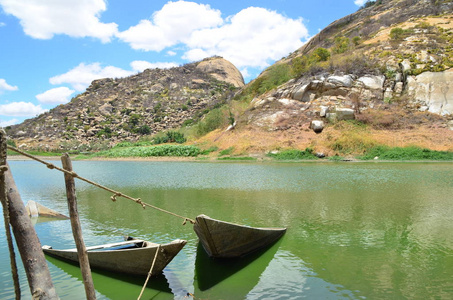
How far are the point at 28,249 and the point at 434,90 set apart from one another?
3832 centimetres

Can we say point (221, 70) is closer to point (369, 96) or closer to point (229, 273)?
point (369, 96)

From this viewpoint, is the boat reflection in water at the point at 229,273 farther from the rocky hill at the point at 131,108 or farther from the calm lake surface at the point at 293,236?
the rocky hill at the point at 131,108

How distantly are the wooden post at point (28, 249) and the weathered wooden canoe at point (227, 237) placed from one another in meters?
2.76

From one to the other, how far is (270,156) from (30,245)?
28.7m

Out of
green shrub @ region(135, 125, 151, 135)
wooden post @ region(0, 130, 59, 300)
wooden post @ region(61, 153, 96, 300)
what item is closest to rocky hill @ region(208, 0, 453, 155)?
wooden post @ region(61, 153, 96, 300)

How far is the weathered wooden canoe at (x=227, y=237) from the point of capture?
242 inches

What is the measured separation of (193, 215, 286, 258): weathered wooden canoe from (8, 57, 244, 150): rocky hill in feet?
188

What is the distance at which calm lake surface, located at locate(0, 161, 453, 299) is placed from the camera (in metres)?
5.71

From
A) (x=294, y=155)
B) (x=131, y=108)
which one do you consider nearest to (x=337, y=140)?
(x=294, y=155)

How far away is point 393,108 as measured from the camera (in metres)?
33.5

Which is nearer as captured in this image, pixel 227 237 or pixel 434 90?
pixel 227 237

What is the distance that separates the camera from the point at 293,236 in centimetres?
858

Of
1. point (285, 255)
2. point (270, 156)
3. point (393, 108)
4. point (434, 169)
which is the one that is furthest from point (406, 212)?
point (393, 108)

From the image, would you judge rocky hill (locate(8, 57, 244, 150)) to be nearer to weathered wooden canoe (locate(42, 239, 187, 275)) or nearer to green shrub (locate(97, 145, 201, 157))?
green shrub (locate(97, 145, 201, 157))
